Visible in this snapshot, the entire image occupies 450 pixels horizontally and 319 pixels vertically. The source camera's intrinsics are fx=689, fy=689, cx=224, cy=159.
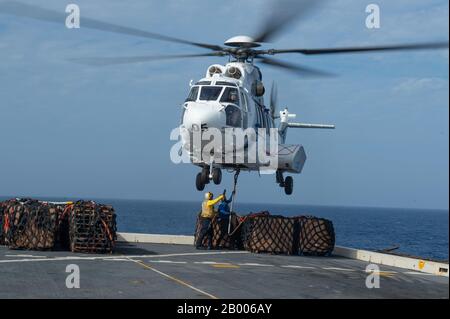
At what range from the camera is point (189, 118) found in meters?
22.7

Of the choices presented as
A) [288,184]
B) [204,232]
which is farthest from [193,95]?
[288,184]

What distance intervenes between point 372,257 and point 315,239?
6.59 ft

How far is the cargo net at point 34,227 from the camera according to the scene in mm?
21484

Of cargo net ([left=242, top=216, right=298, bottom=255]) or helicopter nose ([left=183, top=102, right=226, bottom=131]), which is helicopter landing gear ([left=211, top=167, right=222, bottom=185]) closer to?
cargo net ([left=242, top=216, right=298, bottom=255])

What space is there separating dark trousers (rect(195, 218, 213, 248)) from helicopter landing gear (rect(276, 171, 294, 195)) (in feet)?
22.8

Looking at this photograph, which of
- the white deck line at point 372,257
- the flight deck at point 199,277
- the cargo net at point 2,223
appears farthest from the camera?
the cargo net at point 2,223

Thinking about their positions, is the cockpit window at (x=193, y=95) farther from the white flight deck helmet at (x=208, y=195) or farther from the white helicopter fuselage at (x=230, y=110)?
the white flight deck helmet at (x=208, y=195)

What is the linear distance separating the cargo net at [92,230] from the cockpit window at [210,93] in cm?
530

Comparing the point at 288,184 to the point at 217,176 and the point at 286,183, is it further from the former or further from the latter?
the point at 217,176

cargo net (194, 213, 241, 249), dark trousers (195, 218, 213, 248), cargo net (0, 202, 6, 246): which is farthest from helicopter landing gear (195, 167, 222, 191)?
cargo net (0, 202, 6, 246)

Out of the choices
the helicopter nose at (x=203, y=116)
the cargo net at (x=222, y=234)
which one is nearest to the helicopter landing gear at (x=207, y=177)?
the cargo net at (x=222, y=234)

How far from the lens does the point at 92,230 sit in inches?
827
